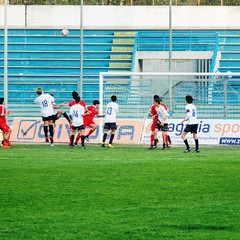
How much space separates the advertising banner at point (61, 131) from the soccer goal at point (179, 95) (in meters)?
1.19

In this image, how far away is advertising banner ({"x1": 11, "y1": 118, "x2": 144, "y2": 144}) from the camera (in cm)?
3816

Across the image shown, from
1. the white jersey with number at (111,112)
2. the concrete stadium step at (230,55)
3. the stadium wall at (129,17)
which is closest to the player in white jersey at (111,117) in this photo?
the white jersey with number at (111,112)

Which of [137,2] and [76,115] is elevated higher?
[137,2]

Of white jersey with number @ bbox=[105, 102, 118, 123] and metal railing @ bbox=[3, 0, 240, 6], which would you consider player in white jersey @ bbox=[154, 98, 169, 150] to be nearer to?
white jersey with number @ bbox=[105, 102, 118, 123]

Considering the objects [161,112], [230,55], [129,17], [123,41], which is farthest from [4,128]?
[129,17]

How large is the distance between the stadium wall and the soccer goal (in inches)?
393

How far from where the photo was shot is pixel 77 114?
34.7 metres

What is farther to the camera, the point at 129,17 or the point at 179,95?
the point at 129,17

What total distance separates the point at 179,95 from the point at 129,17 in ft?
38.4

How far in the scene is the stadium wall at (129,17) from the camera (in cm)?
5225

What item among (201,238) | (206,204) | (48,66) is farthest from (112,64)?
(201,238)

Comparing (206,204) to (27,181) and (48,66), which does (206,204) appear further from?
(48,66)

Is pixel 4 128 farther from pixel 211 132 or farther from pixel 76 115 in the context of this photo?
pixel 211 132

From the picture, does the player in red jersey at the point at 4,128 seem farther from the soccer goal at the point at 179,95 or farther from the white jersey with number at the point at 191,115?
the white jersey with number at the point at 191,115
